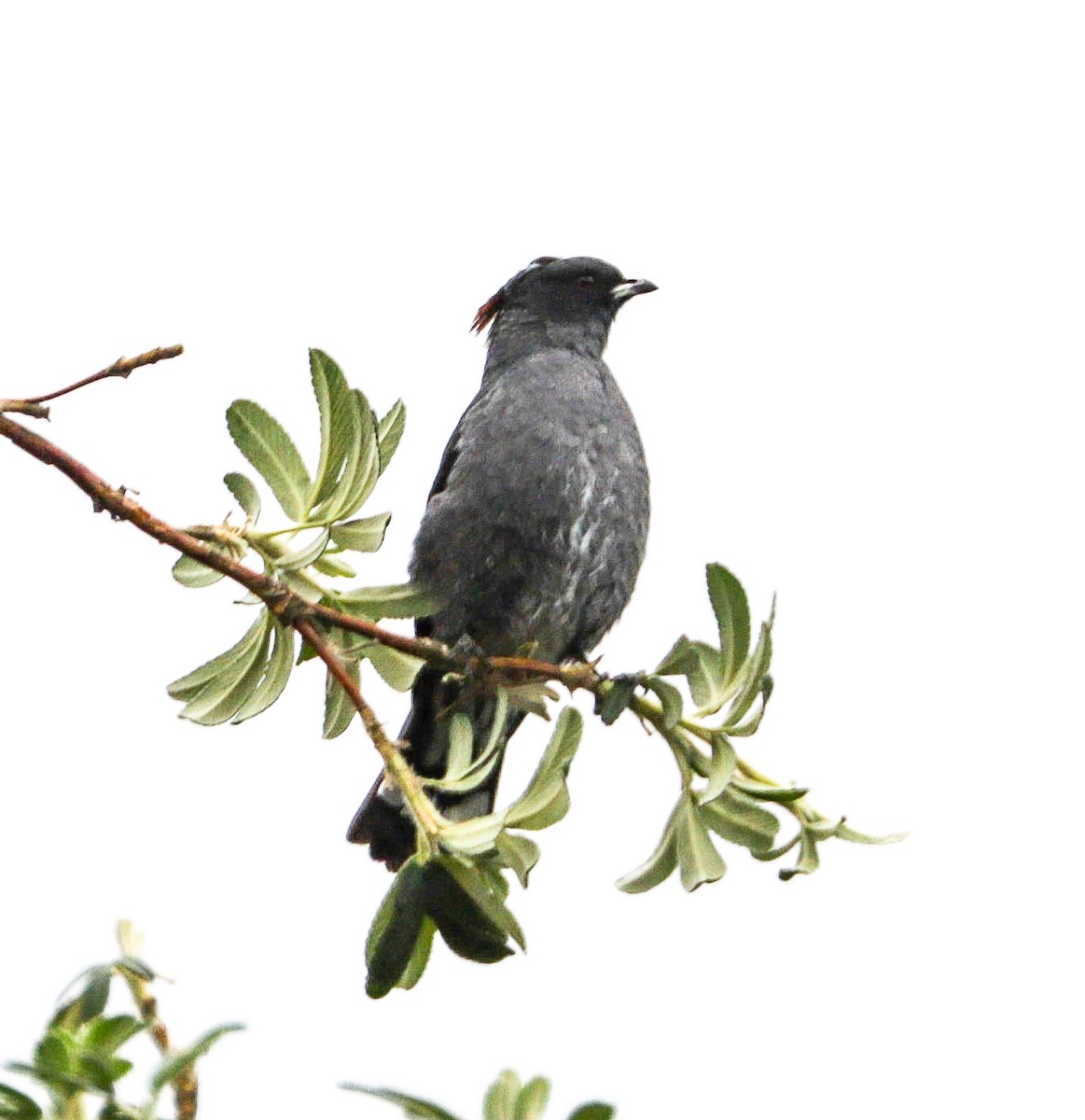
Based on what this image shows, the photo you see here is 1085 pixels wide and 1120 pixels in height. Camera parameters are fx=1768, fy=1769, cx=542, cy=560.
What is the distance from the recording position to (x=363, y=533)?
3422mm

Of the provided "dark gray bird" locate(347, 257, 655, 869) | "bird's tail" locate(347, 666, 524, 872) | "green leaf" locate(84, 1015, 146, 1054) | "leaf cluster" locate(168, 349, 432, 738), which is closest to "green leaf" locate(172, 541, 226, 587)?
"leaf cluster" locate(168, 349, 432, 738)

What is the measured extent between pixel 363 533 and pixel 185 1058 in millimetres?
1455

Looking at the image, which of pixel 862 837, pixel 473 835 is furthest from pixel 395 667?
pixel 862 837

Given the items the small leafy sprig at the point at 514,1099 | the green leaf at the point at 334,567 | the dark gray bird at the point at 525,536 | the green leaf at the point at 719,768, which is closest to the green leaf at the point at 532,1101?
the small leafy sprig at the point at 514,1099

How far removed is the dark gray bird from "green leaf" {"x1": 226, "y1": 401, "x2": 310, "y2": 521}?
1903 mm

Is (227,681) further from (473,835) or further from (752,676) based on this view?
(752,676)

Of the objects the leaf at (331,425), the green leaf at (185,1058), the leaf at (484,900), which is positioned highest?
the leaf at (331,425)

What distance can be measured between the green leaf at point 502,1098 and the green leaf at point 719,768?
3.89 feet

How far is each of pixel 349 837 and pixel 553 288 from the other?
2649 mm

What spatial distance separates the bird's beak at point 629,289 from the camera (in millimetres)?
6887

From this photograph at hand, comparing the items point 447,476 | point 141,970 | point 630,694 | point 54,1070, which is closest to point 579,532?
point 447,476

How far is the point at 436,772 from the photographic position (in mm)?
5727

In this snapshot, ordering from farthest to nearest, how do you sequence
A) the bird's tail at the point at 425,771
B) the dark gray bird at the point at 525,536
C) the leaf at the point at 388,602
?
the dark gray bird at the point at 525,536
the bird's tail at the point at 425,771
the leaf at the point at 388,602

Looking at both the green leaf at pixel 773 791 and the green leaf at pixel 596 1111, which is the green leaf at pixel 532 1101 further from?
the green leaf at pixel 773 791
